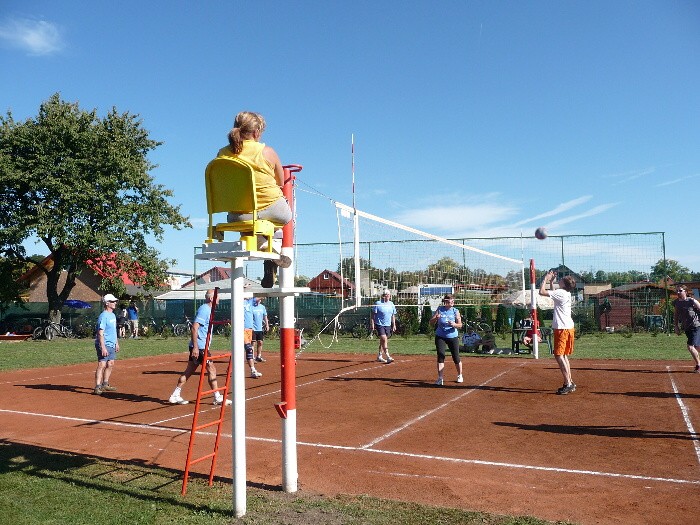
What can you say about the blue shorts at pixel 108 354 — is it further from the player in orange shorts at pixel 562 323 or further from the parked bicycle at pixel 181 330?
the parked bicycle at pixel 181 330

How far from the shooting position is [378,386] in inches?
480

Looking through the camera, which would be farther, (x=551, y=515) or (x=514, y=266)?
(x=514, y=266)

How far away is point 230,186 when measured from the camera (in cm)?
457

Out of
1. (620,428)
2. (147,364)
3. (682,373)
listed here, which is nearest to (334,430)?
(620,428)

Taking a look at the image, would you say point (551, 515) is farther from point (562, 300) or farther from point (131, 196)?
point (131, 196)

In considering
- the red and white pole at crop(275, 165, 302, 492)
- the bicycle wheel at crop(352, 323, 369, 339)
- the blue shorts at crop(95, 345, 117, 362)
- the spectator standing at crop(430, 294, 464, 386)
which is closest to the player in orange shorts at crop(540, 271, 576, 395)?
the spectator standing at crop(430, 294, 464, 386)

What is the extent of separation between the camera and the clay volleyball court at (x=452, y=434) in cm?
538

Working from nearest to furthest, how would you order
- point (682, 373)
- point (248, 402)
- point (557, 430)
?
point (557, 430) < point (248, 402) < point (682, 373)

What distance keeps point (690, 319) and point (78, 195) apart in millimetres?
28339

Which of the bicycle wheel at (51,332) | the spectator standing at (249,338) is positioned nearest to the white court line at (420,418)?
the spectator standing at (249,338)

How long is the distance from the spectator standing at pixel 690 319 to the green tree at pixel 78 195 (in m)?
27.7

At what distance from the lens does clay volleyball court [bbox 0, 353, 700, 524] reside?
5383 millimetres

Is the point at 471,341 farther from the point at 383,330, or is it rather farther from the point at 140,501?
the point at 140,501

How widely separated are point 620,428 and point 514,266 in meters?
12.7
